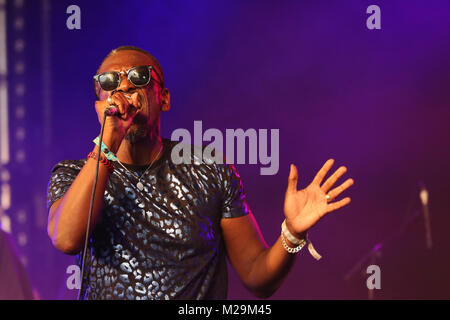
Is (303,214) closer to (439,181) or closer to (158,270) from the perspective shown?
(158,270)

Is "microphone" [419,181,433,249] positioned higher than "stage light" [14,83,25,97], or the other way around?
"stage light" [14,83,25,97]

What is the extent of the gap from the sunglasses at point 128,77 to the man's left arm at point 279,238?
54 centimetres

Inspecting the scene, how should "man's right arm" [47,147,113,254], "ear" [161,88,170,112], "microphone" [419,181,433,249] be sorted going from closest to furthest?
1. "man's right arm" [47,147,113,254]
2. "ear" [161,88,170,112]
3. "microphone" [419,181,433,249]

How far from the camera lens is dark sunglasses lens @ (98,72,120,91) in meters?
1.73

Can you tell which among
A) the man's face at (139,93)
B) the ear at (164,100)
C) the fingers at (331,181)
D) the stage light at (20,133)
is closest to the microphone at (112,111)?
the man's face at (139,93)

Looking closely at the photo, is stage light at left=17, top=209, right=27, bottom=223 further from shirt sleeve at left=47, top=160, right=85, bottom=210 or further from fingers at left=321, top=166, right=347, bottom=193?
fingers at left=321, top=166, right=347, bottom=193

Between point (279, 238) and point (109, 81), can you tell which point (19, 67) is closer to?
point (109, 81)

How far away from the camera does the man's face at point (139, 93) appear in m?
1.75

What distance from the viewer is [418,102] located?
4266 mm

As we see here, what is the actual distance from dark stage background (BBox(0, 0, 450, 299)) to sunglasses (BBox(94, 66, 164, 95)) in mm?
2333

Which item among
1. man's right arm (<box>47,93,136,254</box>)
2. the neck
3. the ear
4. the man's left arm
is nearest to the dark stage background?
the ear

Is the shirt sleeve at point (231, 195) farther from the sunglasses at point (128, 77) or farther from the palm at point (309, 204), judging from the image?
the sunglasses at point (128, 77)

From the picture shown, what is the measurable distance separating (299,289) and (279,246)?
290 centimetres

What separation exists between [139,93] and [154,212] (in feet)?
1.29
